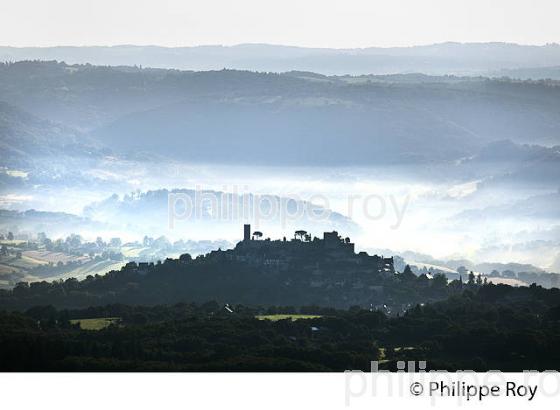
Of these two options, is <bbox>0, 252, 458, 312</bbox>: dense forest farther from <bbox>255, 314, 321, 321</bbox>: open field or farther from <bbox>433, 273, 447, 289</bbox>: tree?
<bbox>255, 314, 321, 321</bbox>: open field

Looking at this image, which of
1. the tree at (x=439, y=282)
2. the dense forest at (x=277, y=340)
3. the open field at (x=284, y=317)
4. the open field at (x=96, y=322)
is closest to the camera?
the dense forest at (x=277, y=340)

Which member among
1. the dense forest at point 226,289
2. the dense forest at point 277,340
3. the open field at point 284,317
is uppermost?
the dense forest at point 277,340

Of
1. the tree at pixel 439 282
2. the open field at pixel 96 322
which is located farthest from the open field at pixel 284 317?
the tree at pixel 439 282

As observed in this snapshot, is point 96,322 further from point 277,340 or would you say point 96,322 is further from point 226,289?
point 226,289

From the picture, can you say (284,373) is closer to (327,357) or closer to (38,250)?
(327,357)

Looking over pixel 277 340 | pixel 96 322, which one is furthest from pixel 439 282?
pixel 277 340

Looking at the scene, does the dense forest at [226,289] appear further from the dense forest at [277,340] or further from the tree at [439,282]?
the dense forest at [277,340]
